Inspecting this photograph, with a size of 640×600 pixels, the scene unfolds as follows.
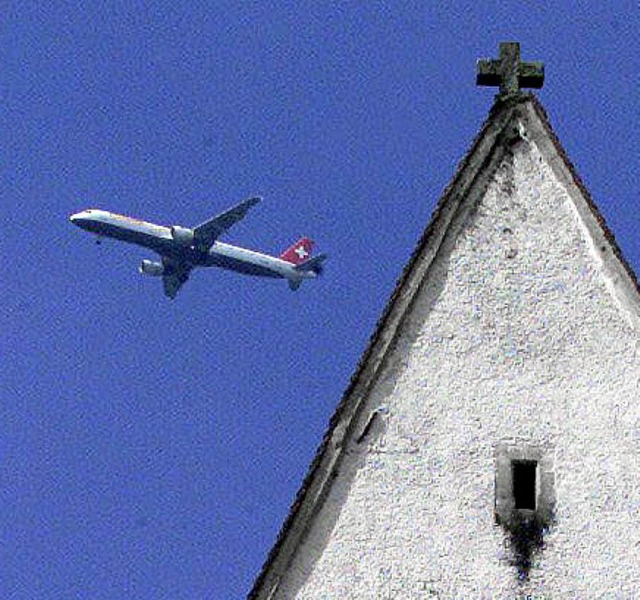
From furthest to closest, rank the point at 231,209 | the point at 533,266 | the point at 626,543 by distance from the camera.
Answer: the point at 231,209
the point at 533,266
the point at 626,543

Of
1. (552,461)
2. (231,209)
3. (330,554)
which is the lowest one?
(330,554)

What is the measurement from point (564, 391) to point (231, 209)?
4142 inches

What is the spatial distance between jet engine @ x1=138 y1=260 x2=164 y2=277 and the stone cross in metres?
121

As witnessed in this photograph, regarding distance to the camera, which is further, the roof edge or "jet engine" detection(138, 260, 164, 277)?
"jet engine" detection(138, 260, 164, 277)

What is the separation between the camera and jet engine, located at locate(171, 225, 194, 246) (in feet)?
403

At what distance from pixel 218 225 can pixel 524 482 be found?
11120 cm

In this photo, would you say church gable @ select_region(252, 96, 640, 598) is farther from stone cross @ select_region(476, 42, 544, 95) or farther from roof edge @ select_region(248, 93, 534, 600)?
stone cross @ select_region(476, 42, 544, 95)

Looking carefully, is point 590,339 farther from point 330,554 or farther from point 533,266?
point 330,554

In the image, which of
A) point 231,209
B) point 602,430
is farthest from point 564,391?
point 231,209

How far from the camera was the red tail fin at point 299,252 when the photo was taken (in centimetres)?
14688

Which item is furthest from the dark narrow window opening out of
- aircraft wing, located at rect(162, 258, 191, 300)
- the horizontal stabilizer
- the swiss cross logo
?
the swiss cross logo

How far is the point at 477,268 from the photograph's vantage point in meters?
9.37

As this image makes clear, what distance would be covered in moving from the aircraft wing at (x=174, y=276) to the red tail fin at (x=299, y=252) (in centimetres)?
1729

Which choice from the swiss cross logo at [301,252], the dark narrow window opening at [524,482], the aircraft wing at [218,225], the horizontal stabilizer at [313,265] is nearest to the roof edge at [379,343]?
the dark narrow window opening at [524,482]
